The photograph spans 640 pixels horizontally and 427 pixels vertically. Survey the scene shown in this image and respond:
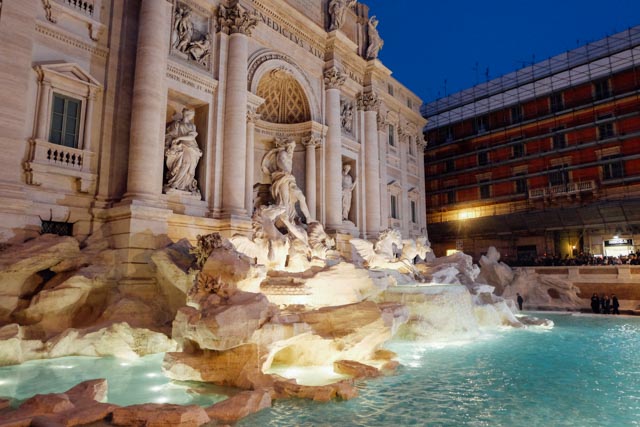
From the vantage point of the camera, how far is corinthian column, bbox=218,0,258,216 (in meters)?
12.3

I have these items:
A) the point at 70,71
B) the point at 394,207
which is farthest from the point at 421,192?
the point at 70,71

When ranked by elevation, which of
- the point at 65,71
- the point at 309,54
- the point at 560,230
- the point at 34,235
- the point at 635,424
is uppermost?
the point at 309,54

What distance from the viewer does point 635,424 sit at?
4.77m

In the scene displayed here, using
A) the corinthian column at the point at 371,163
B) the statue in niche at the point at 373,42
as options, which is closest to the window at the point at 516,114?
the statue in niche at the point at 373,42

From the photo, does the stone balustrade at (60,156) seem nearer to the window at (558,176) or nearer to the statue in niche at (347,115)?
the statue in niche at (347,115)

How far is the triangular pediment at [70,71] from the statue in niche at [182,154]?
6.95 ft

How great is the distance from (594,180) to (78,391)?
26.9 m

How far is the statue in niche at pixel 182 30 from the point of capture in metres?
12.0

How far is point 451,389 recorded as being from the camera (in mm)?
6195

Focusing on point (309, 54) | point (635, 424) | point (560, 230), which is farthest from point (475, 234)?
point (635, 424)

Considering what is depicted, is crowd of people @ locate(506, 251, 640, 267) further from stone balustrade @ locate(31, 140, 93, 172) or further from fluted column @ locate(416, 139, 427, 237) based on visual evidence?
stone balustrade @ locate(31, 140, 93, 172)

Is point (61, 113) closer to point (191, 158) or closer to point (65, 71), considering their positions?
point (65, 71)

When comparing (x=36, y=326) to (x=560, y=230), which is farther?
(x=560, y=230)

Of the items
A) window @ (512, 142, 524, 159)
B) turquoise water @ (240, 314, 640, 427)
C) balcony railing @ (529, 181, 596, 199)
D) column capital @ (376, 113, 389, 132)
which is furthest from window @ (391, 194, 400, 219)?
turquoise water @ (240, 314, 640, 427)
